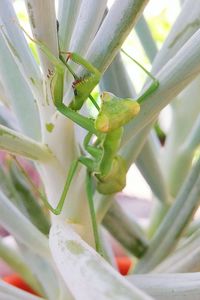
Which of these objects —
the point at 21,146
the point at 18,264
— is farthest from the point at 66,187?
the point at 18,264

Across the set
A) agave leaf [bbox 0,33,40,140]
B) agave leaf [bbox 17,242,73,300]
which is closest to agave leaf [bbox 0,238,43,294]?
agave leaf [bbox 17,242,73,300]

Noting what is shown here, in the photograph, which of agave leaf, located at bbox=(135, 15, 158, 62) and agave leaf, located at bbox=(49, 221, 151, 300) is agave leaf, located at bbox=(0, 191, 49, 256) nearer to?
agave leaf, located at bbox=(49, 221, 151, 300)

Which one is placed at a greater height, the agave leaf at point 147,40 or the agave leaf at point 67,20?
the agave leaf at point 67,20

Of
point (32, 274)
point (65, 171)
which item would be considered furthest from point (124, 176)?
point (32, 274)

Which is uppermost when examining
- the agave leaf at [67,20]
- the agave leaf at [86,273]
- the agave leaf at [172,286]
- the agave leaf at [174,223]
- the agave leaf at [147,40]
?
the agave leaf at [67,20]

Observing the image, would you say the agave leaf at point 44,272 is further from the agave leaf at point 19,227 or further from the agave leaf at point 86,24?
the agave leaf at point 86,24

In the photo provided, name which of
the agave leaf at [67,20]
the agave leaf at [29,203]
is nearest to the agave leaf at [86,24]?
the agave leaf at [67,20]

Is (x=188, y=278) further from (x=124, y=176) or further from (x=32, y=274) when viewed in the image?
(x=32, y=274)

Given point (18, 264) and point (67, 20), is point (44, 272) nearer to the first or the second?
point (18, 264)

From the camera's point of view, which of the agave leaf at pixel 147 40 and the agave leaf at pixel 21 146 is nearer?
the agave leaf at pixel 21 146
